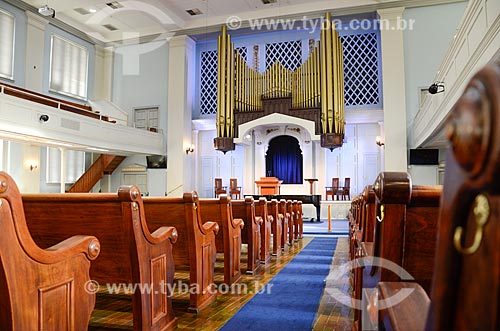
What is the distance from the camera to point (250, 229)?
11.4ft

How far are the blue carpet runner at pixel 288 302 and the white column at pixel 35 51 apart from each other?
8.82 m

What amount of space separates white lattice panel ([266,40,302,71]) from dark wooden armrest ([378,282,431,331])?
11407 mm

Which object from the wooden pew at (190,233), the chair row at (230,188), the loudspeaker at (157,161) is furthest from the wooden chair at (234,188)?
the wooden pew at (190,233)

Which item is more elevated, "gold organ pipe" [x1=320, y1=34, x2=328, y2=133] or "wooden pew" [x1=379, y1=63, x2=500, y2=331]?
"gold organ pipe" [x1=320, y1=34, x2=328, y2=133]

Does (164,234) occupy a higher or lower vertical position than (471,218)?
lower

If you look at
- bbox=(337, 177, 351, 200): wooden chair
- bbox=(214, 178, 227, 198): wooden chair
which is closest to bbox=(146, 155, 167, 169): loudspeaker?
bbox=(214, 178, 227, 198): wooden chair

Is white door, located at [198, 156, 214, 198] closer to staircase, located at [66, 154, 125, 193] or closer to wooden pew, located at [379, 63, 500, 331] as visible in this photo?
staircase, located at [66, 154, 125, 193]

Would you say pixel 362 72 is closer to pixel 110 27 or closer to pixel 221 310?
pixel 110 27

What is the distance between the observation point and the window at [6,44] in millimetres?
9062

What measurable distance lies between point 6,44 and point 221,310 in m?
9.66

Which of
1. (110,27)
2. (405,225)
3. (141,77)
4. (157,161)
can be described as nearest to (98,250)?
(405,225)

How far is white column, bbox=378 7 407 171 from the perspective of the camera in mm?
9500

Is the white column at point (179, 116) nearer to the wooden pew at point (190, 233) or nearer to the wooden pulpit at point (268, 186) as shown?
the wooden pulpit at point (268, 186)

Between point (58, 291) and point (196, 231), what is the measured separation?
117 cm
